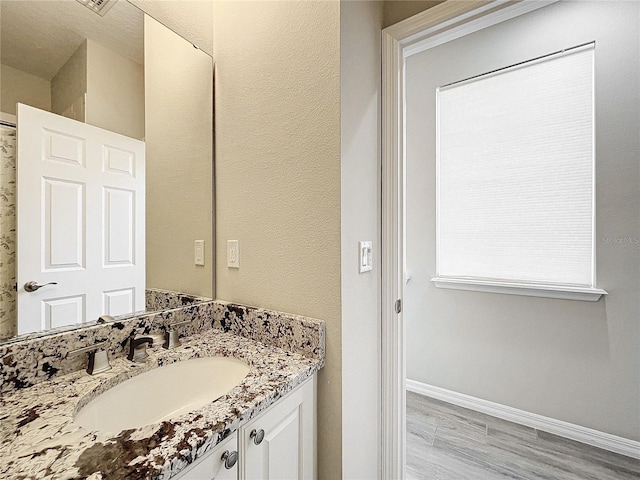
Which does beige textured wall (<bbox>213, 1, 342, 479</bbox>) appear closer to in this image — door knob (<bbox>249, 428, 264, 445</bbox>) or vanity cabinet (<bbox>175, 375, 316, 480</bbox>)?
vanity cabinet (<bbox>175, 375, 316, 480</bbox>)

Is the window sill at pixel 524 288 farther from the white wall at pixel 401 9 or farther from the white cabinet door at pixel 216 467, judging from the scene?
the white cabinet door at pixel 216 467

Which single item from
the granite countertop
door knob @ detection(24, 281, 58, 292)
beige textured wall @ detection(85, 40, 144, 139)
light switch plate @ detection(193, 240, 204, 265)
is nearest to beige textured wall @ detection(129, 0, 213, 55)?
beige textured wall @ detection(85, 40, 144, 139)

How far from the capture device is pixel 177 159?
1268 mm

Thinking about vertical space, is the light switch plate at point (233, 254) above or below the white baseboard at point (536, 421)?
above

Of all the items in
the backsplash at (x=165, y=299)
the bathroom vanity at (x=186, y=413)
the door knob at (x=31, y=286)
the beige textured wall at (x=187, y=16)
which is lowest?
the bathroom vanity at (x=186, y=413)

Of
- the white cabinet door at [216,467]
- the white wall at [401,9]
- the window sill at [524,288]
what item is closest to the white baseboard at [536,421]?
the window sill at [524,288]

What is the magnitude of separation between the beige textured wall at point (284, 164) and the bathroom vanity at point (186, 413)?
2.8 inches

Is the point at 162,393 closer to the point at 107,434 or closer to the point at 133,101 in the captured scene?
the point at 107,434

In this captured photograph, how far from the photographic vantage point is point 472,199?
2193 mm

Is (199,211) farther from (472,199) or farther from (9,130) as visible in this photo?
(472,199)

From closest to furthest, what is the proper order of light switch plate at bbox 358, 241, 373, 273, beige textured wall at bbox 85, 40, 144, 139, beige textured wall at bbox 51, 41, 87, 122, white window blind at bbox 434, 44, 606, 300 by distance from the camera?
beige textured wall at bbox 51, 41, 87, 122
beige textured wall at bbox 85, 40, 144, 139
light switch plate at bbox 358, 241, 373, 273
white window blind at bbox 434, 44, 606, 300

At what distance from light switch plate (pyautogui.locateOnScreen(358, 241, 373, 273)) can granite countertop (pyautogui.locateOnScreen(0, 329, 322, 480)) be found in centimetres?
41

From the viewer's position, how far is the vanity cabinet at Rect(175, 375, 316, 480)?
0.64m

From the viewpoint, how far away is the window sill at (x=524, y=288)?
1785 millimetres
